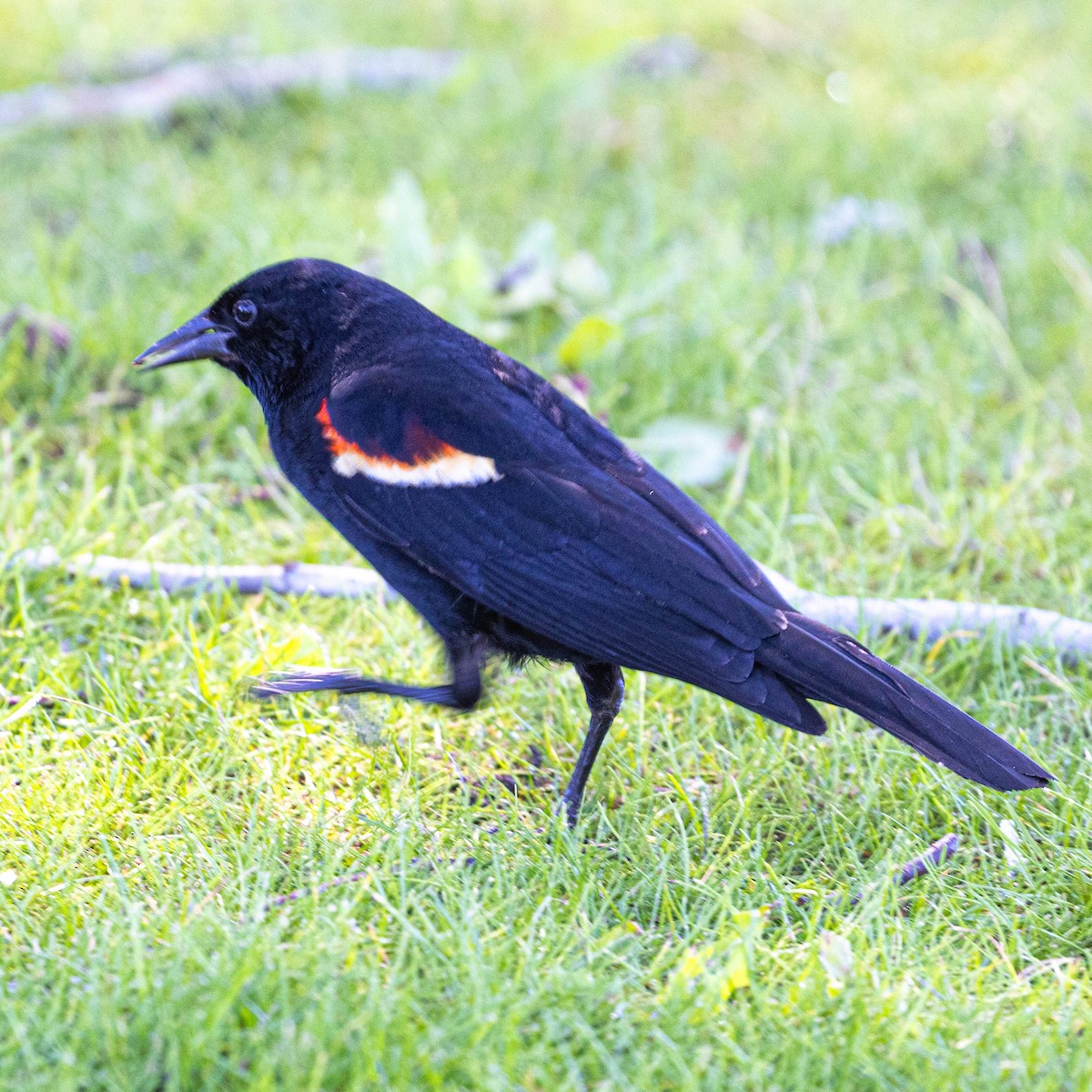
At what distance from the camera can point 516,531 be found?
8.57 feet

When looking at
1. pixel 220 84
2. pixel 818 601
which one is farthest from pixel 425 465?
pixel 220 84

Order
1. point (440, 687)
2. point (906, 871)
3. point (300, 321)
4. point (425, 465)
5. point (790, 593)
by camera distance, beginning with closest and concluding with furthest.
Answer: point (906, 871) < point (425, 465) < point (440, 687) < point (300, 321) < point (790, 593)

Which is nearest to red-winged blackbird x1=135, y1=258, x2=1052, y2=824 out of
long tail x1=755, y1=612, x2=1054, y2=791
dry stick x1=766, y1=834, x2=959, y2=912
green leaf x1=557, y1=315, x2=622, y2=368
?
long tail x1=755, y1=612, x2=1054, y2=791

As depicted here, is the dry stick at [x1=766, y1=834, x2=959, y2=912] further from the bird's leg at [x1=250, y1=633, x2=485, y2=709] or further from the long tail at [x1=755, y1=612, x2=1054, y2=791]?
the bird's leg at [x1=250, y1=633, x2=485, y2=709]

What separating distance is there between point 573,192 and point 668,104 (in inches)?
41.1

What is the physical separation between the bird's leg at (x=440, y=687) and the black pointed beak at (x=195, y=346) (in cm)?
82

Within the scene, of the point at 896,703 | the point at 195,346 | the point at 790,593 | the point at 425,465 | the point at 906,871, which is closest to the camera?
the point at 896,703

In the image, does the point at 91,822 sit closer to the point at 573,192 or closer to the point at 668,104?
the point at 573,192

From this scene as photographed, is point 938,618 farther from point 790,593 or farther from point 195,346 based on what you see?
point 195,346

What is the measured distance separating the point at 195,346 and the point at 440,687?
102 cm

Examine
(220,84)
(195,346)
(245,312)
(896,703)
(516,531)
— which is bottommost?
(896,703)

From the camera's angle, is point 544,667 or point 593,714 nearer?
point 593,714

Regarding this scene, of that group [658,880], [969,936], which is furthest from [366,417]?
[969,936]

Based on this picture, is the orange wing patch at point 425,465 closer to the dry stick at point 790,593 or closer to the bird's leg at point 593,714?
the bird's leg at point 593,714
